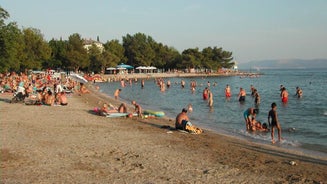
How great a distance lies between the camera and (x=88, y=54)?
84375 mm

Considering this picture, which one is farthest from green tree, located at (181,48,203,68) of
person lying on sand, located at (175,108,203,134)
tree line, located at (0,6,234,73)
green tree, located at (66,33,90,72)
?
person lying on sand, located at (175,108,203,134)

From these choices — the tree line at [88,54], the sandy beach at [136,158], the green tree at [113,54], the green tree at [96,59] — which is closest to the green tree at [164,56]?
the tree line at [88,54]

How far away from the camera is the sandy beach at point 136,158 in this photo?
289 inches

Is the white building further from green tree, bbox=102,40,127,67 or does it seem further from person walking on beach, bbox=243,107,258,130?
person walking on beach, bbox=243,107,258,130

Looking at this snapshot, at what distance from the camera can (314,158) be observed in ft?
33.4

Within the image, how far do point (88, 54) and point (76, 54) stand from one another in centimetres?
737

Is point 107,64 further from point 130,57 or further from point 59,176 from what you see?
point 59,176

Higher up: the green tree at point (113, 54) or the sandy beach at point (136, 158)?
the green tree at point (113, 54)

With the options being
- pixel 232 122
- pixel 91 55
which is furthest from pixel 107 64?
pixel 232 122

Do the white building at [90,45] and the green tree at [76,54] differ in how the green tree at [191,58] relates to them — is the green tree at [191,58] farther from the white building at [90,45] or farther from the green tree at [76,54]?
the green tree at [76,54]

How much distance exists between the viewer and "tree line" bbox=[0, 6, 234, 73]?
35.5 metres

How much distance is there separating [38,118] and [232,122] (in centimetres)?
940

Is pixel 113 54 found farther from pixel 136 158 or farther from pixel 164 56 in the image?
pixel 136 158

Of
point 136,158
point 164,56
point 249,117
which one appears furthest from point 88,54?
point 136,158
